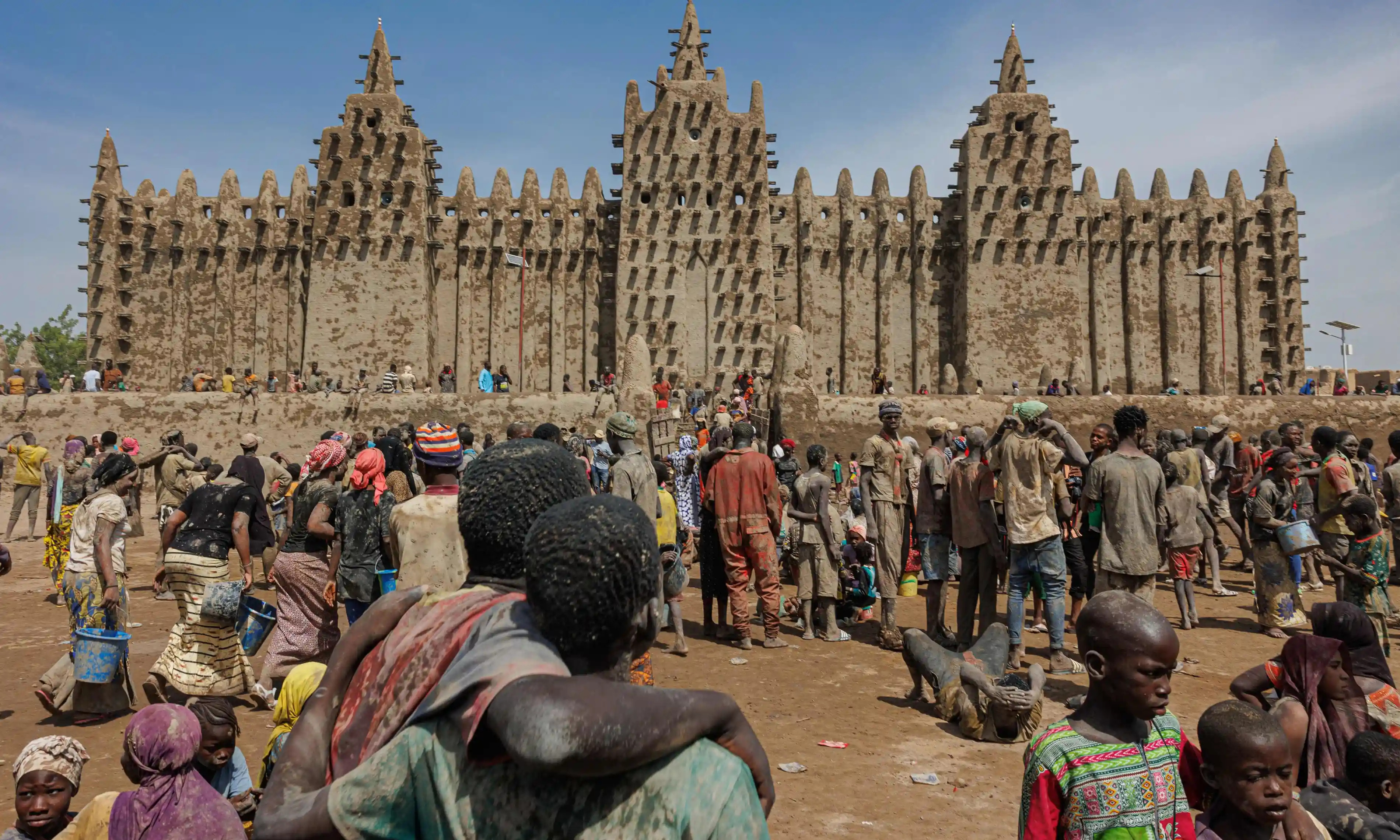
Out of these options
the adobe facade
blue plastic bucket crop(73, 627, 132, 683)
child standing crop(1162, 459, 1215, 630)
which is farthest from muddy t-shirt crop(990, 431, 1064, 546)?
the adobe facade

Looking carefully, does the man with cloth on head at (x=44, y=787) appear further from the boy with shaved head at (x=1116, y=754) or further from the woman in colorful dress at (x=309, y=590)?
the boy with shaved head at (x=1116, y=754)

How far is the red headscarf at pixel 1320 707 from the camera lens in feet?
12.3

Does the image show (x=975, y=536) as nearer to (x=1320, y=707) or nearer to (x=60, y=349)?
(x=1320, y=707)

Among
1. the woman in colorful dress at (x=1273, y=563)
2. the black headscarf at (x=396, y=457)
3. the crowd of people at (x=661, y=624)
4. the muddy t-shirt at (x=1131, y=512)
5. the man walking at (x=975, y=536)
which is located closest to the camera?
the crowd of people at (x=661, y=624)

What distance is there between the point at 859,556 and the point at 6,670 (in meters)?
7.96

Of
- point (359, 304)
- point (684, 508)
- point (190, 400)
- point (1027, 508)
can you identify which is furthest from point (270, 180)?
point (1027, 508)

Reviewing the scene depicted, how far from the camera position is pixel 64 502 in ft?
38.3

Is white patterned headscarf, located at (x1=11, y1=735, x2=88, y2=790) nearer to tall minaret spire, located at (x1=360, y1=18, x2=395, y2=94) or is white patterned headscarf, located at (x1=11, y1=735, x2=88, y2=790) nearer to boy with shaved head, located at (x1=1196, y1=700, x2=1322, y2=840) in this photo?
boy with shaved head, located at (x1=1196, y1=700, x2=1322, y2=840)

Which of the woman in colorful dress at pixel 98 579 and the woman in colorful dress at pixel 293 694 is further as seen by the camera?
the woman in colorful dress at pixel 98 579

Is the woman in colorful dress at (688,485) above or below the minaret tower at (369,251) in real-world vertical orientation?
below


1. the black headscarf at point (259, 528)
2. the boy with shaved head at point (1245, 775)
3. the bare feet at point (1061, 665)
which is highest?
the black headscarf at point (259, 528)

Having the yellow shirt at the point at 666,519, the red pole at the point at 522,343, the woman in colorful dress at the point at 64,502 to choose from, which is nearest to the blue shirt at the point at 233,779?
the woman in colorful dress at the point at 64,502

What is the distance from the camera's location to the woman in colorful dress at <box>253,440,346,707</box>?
249 inches

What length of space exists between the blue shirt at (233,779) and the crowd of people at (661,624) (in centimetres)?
2
